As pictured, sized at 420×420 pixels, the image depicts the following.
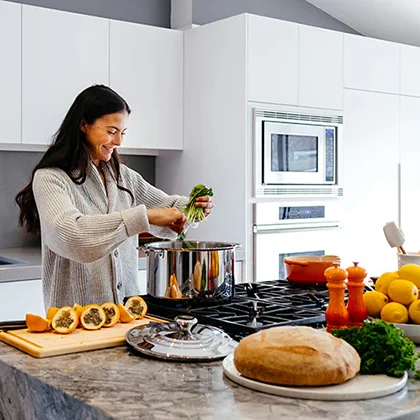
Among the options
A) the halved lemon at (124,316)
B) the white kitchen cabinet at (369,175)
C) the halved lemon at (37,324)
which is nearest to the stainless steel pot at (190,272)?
the halved lemon at (124,316)

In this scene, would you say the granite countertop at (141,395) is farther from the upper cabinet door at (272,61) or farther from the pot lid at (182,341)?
the upper cabinet door at (272,61)

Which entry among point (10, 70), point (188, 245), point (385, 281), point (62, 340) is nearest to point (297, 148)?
point (10, 70)

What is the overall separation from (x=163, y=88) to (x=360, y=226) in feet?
4.74

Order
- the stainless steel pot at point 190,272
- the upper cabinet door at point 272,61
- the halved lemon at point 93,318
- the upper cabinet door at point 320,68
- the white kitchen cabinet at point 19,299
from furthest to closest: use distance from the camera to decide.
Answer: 1. the upper cabinet door at point 320,68
2. the upper cabinet door at point 272,61
3. the white kitchen cabinet at point 19,299
4. the stainless steel pot at point 190,272
5. the halved lemon at point 93,318

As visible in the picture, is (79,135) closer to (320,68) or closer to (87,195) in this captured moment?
(87,195)

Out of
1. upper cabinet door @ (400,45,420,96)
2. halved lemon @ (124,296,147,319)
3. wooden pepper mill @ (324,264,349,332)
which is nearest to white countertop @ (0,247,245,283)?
halved lemon @ (124,296,147,319)

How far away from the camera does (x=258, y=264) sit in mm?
3752

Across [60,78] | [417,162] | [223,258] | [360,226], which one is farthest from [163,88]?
[223,258]

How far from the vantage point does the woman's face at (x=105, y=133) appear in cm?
236

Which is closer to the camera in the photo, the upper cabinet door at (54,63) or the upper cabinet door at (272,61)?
the upper cabinet door at (54,63)

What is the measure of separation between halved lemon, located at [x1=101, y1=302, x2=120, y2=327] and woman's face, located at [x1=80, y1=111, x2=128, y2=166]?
2.31 feet

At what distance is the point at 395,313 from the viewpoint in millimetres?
1661

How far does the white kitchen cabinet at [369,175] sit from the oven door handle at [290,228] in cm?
14

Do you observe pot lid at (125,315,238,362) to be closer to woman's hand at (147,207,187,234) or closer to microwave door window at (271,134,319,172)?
woman's hand at (147,207,187,234)
